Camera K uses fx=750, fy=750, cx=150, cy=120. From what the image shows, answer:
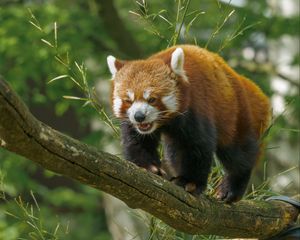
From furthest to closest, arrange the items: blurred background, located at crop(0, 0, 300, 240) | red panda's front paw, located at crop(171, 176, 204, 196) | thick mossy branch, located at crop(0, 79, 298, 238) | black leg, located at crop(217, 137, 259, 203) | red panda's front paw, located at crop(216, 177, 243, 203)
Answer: blurred background, located at crop(0, 0, 300, 240), black leg, located at crop(217, 137, 259, 203), red panda's front paw, located at crop(216, 177, 243, 203), red panda's front paw, located at crop(171, 176, 204, 196), thick mossy branch, located at crop(0, 79, 298, 238)

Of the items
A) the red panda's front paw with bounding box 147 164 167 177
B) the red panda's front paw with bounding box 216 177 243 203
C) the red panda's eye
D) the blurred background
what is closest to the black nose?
the red panda's eye

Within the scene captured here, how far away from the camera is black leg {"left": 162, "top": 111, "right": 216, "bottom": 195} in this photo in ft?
13.4

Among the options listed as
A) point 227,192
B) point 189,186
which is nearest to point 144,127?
point 189,186

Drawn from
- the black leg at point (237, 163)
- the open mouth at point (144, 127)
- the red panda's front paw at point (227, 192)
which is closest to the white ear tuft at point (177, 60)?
the open mouth at point (144, 127)

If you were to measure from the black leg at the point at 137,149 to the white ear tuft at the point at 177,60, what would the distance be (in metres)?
0.40

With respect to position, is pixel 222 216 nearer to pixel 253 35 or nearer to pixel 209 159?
pixel 209 159

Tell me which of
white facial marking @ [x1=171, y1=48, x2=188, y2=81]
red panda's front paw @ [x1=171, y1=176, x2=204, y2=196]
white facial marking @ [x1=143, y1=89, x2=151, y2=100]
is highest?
white facial marking @ [x1=171, y1=48, x2=188, y2=81]

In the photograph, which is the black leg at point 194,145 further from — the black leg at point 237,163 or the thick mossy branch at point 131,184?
the black leg at point 237,163

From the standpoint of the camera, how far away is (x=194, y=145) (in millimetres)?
4113

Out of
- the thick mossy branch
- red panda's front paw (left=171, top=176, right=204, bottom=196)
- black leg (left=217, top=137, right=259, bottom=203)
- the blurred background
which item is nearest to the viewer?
the thick mossy branch

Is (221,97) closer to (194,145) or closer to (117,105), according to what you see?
(194,145)

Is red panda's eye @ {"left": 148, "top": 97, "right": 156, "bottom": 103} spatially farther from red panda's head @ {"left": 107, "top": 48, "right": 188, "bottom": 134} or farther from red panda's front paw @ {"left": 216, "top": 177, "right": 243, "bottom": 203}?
red panda's front paw @ {"left": 216, "top": 177, "right": 243, "bottom": 203}

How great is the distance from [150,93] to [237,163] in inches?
32.2

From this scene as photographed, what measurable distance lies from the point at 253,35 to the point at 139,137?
5976mm
